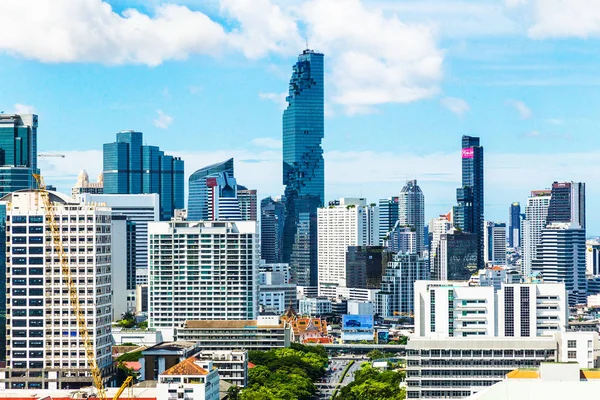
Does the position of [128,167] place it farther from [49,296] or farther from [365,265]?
[49,296]

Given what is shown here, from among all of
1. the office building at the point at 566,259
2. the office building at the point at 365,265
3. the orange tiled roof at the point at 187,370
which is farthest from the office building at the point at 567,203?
the orange tiled roof at the point at 187,370

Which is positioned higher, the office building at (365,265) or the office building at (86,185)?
the office building at (86,185)

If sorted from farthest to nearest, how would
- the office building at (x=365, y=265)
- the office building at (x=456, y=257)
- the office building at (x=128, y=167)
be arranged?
the office building at (x=128, y=167)
the office building at (x=456, y=257)
the office building at (x=365, y=265)

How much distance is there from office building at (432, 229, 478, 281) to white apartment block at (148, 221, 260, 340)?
7581 cm

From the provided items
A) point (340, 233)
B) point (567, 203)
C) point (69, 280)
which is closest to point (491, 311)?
point (69, 280)

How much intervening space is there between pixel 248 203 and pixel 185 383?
139817mm

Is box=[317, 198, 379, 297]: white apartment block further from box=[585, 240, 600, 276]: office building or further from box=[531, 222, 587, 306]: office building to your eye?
box=[585, 240, 600, 276]: office building

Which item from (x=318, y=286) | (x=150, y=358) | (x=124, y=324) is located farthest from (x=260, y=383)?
(x=318, y=286)

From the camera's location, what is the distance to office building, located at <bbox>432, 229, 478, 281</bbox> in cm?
16212

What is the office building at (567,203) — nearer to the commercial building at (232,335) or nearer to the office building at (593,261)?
the office building at (593,261)

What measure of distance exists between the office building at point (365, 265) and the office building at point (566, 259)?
2281cm

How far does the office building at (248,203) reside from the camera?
18662cm

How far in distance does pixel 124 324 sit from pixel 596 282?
92.3m

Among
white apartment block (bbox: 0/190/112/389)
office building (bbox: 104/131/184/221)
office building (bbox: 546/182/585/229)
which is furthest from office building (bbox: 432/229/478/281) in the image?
white apartment block (bbox: 0/190/112/389)
